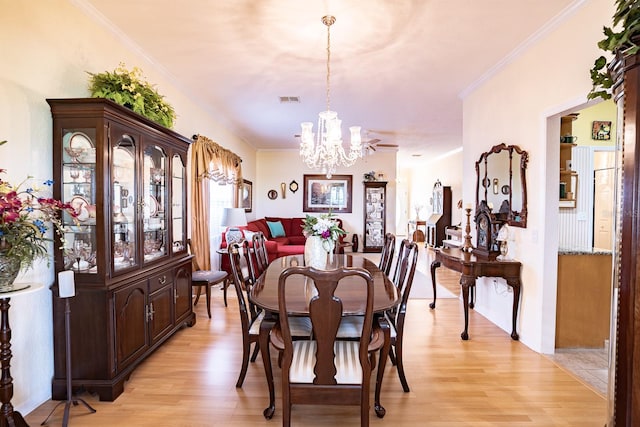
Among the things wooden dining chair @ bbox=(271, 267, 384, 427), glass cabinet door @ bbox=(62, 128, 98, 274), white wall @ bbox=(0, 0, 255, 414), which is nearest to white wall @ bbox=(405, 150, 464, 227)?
wooden dining chair @ bbox=(271, 267, 384, 427)

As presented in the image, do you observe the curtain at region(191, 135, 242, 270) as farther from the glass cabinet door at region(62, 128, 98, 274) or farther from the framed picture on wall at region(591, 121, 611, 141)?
the framed picture on wall at region(591, 121, 611, 141)

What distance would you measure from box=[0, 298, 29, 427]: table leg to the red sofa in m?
3.58

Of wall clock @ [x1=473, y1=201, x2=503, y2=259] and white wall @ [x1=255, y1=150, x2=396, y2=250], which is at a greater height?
white wall @ [x1=255, y1=150, x2=396, y2=250]

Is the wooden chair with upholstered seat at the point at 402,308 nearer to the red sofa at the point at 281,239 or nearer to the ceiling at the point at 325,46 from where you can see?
the ceiling at the point at 325,46

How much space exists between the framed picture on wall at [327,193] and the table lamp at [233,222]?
3.56 m

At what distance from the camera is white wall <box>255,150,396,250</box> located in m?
8.70

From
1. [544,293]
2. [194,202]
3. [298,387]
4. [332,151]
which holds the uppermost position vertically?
[332,151]

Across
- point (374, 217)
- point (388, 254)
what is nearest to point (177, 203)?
point (388, 254)

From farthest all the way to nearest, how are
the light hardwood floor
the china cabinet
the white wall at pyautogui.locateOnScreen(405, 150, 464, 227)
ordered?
the white wall at pyautogui.locateOnScreen(405, 150, 464, 227) → the china cabinet → the light hardwood floor

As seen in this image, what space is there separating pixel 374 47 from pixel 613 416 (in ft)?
9.79

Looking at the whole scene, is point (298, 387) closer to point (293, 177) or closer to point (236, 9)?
point (236, 9)

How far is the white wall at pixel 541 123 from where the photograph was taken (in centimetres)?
246

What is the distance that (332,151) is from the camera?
11.7 feet

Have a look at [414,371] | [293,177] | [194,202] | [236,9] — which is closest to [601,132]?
[414,371]
